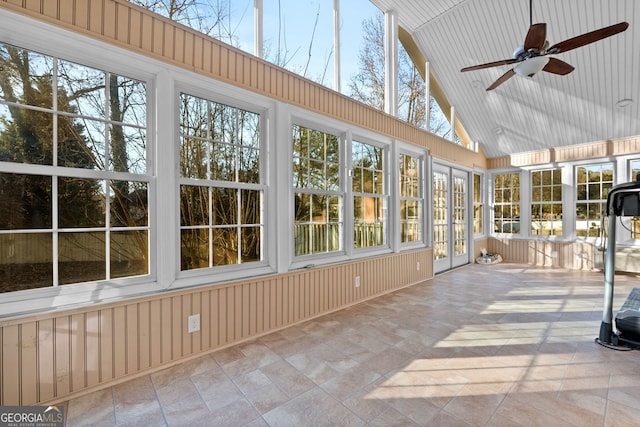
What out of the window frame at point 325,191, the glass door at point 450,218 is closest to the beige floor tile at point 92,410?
the window frame at point 325,191

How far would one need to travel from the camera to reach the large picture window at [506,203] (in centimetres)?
710

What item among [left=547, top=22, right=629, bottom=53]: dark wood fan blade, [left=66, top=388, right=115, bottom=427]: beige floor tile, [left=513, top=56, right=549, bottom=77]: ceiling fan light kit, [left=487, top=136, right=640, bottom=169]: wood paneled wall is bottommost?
[left=66, top=388, right=115, bottom=427]: beige floor tile

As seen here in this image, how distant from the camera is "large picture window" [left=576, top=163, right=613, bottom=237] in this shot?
5867 mm

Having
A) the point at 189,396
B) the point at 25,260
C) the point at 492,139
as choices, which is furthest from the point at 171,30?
the point at 492,139

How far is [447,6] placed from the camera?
4.79 m

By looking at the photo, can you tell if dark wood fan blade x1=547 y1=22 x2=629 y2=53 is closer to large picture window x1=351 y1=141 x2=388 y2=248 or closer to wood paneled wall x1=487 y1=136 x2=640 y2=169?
large picture window x1=351 y1=141 x2=388 y2=248

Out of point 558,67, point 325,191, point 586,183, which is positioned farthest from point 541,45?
point 586,183

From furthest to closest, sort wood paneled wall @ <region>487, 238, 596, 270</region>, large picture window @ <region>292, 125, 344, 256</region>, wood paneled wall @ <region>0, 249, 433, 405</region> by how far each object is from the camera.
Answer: wood paneled wall @ <region>487, 238, 596, 270</region> → large picture window @ <region>292, 125, 344, 256</region> → wood paneled wall @ <region>0, 249, 433, 405</region>

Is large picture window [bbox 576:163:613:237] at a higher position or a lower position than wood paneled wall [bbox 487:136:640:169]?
lower

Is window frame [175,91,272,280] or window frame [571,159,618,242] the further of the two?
window frame [571,159,618,242]

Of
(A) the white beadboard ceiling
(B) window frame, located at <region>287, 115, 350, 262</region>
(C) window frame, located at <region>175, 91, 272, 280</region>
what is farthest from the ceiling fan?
(C) window frame, located at <region>175, 91, 272, 280</region>

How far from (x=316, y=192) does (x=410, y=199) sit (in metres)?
2.16

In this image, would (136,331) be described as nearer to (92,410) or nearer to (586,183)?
(92,410)

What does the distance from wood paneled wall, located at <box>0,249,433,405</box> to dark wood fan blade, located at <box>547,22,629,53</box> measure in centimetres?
328
